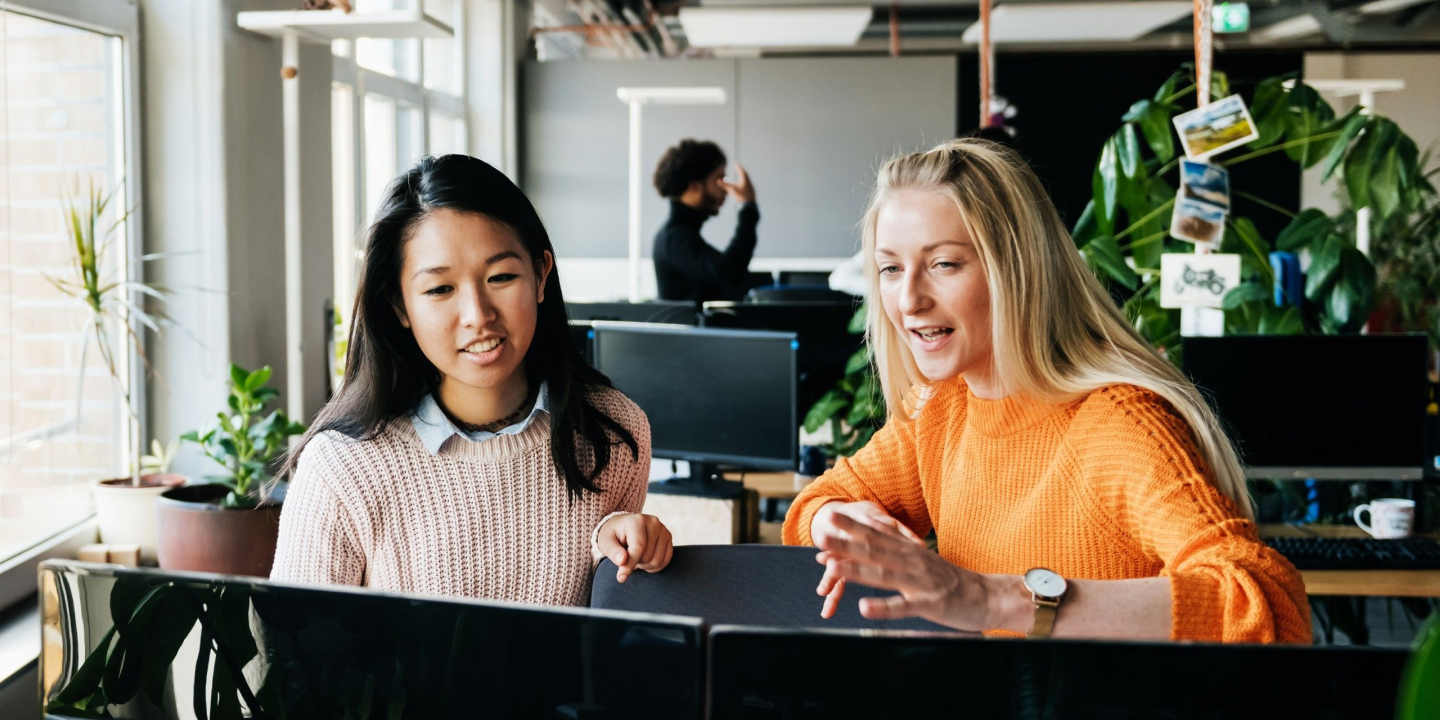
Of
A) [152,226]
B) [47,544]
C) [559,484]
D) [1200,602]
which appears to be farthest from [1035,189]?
[152,226]

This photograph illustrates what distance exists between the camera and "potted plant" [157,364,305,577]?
85.4 inches

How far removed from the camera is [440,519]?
131 centimetres

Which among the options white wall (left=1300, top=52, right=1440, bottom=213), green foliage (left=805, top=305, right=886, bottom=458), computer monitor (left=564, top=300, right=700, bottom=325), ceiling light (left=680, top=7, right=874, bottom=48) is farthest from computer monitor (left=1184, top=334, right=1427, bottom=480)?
white wall (left=1300, top=52, right=1440, bottom=213)

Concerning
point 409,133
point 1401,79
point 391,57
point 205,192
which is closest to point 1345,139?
point 205,192

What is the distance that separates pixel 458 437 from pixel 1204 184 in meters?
1.89

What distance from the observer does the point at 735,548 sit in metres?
1.24

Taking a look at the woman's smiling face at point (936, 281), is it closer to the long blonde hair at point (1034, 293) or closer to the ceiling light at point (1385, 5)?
the long blonde hair at point (1034, 293)

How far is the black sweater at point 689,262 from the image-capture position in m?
4.30

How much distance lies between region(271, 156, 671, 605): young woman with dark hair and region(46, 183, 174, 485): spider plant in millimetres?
1099

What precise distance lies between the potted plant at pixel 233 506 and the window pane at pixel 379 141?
2250mm

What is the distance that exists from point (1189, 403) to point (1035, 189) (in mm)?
297

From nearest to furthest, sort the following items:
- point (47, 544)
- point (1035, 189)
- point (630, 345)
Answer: point (1035, 189) → point (47, 544) → point (630, 345)

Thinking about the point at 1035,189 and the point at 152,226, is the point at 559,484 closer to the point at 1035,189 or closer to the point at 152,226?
the point at 1035,189

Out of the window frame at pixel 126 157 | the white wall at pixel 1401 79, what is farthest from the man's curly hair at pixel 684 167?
the white wall at pixel 1401 79
